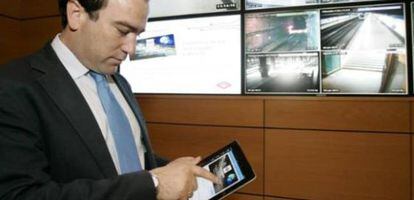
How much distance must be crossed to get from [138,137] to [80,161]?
1.25ft

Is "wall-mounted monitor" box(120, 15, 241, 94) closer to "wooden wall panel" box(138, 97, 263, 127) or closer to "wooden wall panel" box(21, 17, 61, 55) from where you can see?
"wooden wall panel" box(138, 97, 263, 127)

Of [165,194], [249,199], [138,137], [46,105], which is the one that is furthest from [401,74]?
[46,105]

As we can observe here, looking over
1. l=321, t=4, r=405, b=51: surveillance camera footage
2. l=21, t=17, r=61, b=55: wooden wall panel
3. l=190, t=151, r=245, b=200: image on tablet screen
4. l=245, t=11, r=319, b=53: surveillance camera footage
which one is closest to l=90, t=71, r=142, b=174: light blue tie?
l=190, t=151, r=245, b=200: image on tablet screen

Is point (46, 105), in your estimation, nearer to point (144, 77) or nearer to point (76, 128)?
point (76, 128)

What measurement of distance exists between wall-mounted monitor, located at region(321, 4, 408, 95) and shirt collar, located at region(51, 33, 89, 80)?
2050mm

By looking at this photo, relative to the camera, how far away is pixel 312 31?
2.73 metres

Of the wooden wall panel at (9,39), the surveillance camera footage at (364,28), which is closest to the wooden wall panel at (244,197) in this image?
the surveillance camera footage at (364,28)

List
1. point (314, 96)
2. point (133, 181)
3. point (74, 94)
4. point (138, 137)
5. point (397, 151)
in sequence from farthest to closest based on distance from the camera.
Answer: point (314, 96) → point (397, 151) → point (138, 137) → point (74, 94) → point (133, 181)

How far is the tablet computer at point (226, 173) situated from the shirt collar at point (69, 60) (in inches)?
21.5

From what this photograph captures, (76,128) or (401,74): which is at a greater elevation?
(401,74)

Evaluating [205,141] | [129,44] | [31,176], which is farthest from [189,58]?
[31,176]

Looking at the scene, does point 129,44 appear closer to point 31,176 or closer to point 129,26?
point 129,26

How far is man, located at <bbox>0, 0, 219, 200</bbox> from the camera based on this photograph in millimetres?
893

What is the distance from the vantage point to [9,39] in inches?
143
